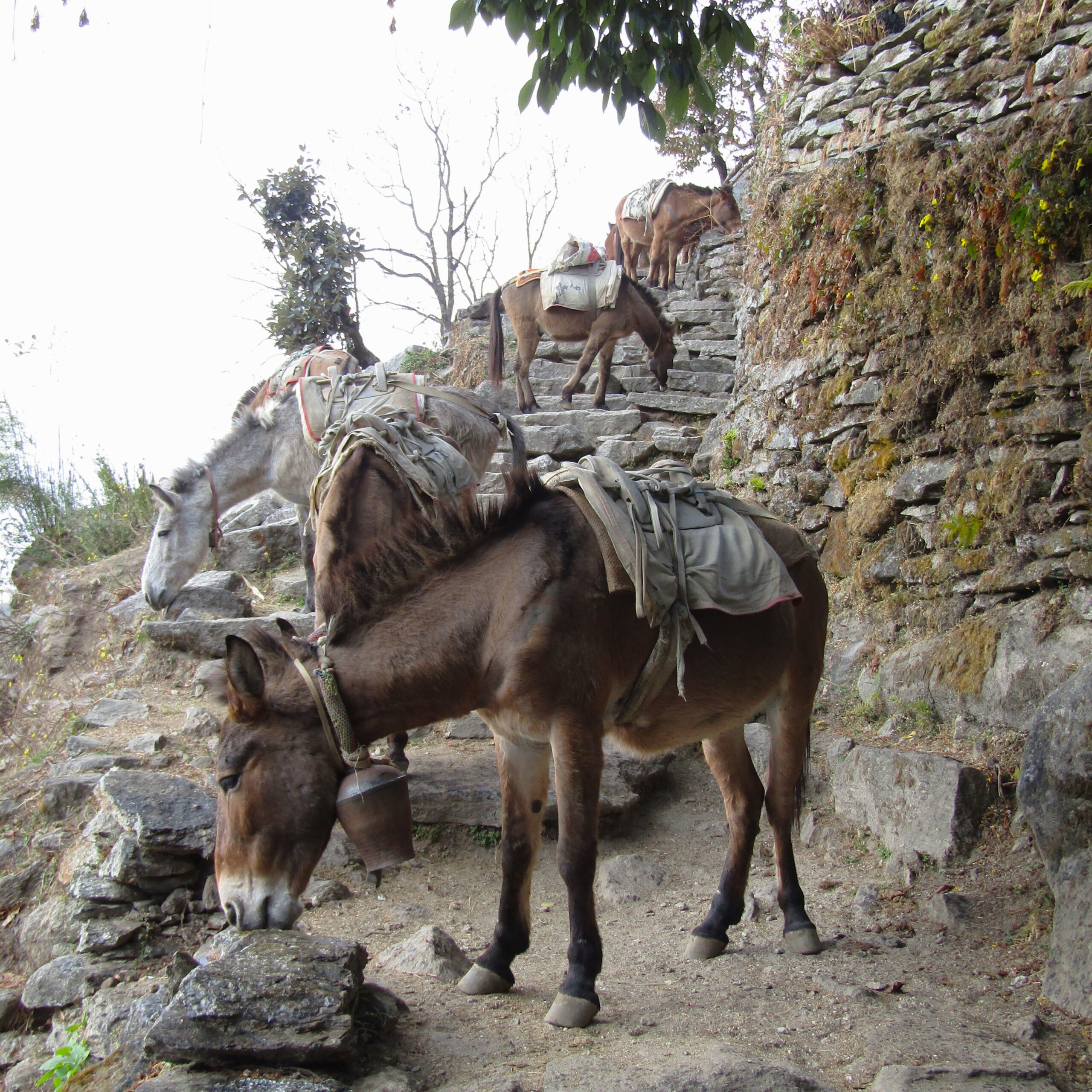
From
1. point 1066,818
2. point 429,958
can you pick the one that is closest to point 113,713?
point 429,958

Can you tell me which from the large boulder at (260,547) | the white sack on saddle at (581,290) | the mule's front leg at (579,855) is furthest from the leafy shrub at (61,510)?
the mule's front leg at (579,855)

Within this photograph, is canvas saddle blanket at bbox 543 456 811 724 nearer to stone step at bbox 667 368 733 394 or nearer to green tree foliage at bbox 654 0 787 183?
stone step at bbox 667 368 733 394

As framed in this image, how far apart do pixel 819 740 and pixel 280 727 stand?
11.8ft

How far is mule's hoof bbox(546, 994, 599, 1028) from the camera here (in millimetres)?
2801

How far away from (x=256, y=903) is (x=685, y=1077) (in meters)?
1.33

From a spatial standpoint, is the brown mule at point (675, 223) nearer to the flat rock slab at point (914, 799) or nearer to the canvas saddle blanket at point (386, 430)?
the canvas saddle blanket at point (386, 430)

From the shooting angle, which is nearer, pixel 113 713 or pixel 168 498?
pixel 113 713

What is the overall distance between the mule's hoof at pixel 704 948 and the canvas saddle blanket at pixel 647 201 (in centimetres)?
1469

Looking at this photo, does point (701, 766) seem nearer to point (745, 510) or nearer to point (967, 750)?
point (967, 750)

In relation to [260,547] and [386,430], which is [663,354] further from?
[386,430]

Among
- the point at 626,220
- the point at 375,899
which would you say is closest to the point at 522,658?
the point at 375,899

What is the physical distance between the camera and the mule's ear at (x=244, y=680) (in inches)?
103

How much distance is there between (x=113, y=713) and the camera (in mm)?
6270

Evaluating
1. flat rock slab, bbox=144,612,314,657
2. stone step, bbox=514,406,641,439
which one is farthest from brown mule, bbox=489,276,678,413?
flat rock slab, bbox=144,612,314,657
